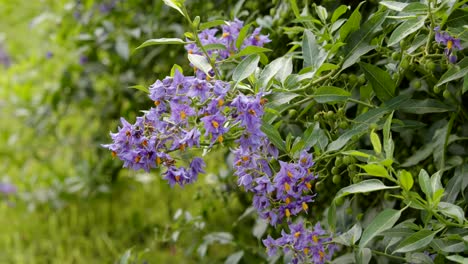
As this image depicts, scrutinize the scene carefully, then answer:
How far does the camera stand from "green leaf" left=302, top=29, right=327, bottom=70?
1.21 meters

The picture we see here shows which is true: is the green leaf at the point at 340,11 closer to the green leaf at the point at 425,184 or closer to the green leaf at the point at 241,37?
the green leaf at the point at 241,37

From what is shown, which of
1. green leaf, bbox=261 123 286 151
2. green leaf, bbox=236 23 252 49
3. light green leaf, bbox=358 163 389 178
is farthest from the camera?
green leaf, bbox=236 23 252 49

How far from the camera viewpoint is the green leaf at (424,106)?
1313mm

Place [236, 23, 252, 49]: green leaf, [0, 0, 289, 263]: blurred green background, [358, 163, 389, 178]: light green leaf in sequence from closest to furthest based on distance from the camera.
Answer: [358, 163, 389, 178]: light green leaf < [236, 23, 252, 49]: green leaf < [0, 0, 289, 263]: blurred green background

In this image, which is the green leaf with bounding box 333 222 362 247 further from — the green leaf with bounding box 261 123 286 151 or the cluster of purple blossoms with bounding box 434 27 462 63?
the cluster of purple blossoms with bounding box 434 27 462 63

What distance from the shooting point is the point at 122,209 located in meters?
3.02

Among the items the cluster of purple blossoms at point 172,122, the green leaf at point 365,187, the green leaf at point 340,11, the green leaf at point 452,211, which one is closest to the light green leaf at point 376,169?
the green leaf at point 365,187

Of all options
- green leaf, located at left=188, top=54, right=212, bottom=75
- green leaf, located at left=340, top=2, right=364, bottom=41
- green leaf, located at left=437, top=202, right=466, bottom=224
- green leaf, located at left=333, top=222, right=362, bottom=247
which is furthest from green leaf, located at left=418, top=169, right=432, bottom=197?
green leaf, located at left=188, top=54, right=212, bottom=75

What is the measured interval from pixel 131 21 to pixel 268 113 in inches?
48.6

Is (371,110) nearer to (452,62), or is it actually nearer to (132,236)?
(452,62)

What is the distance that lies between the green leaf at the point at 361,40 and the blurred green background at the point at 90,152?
70 cm

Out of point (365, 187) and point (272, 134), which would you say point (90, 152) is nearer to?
point (272, 134)

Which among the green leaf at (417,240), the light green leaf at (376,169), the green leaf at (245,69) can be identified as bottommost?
the green leaf at (417,240)

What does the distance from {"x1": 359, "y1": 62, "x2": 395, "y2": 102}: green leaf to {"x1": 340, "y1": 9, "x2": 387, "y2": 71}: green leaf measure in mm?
35
